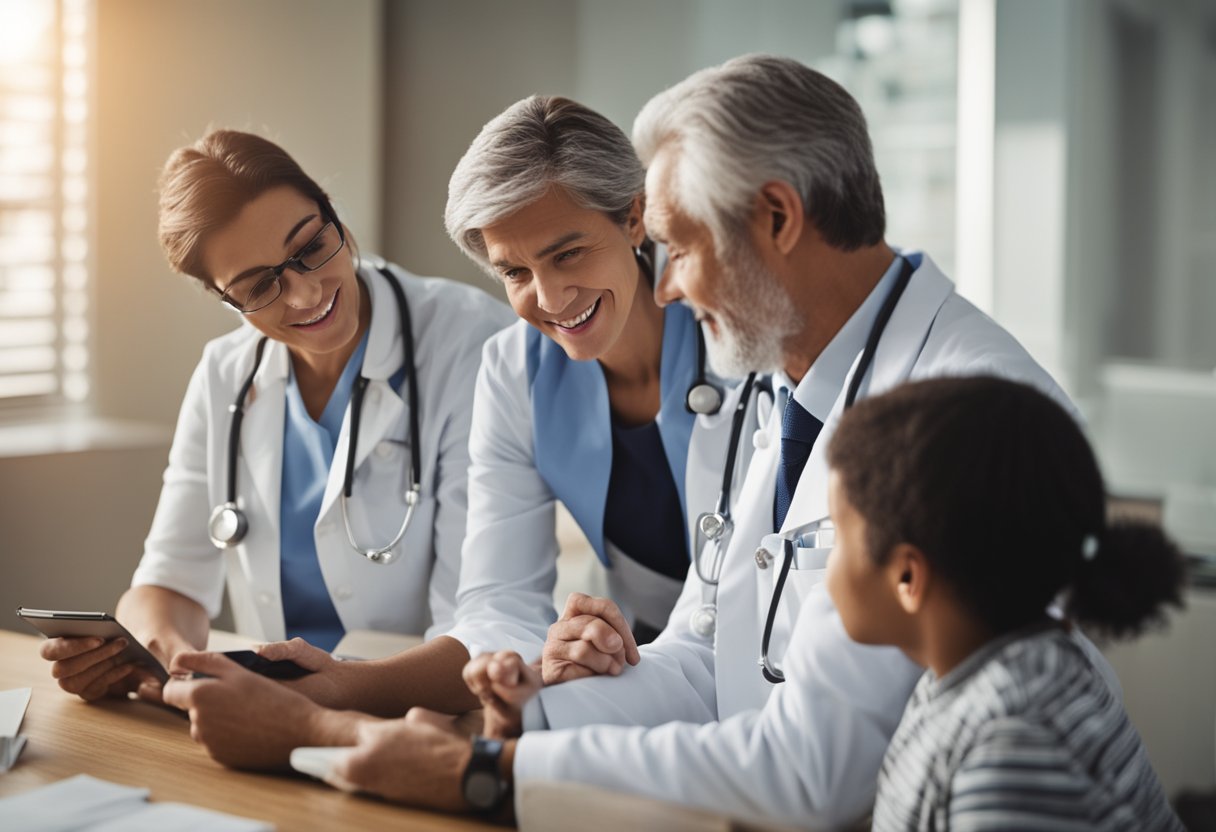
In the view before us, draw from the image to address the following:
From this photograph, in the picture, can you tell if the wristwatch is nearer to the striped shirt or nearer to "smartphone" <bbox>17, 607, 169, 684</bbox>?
the striped shirt

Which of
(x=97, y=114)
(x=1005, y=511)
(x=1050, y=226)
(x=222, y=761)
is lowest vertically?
(x=222, y=761)

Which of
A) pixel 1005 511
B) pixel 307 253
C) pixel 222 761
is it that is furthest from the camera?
pixel 307 253

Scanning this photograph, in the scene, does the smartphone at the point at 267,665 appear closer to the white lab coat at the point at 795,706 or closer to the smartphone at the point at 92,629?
the smartphone at the point at 92,629

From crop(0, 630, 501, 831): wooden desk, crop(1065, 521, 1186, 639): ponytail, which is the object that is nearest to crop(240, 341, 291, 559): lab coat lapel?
crop(0, 630, 501, 831): wooden desk

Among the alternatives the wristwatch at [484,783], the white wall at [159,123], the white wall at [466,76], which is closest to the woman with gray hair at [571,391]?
the wristwatch at [484,783]

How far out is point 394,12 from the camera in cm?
394

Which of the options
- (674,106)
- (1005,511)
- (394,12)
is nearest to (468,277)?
(394,12)

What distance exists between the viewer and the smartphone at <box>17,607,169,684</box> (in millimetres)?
1552

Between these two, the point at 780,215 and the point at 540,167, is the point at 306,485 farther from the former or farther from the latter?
the point at 780,215

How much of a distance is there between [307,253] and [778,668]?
104 centimetres

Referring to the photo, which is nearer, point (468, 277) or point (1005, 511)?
point (1005, 511)

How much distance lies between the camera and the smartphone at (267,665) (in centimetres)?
148

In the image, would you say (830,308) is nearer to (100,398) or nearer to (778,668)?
(778,668)

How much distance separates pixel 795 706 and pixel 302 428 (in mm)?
1222
